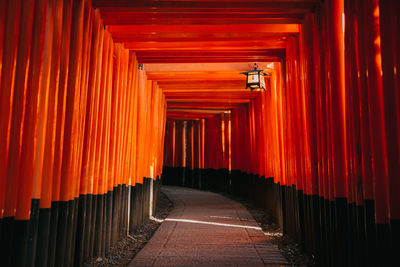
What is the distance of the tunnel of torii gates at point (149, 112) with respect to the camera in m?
2.83

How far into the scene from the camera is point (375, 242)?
2.96 meters

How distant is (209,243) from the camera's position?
229 inches

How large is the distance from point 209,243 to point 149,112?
13.7ft

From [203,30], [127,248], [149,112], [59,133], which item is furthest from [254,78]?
[59,133]

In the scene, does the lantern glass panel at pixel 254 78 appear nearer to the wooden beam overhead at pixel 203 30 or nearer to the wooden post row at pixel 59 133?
the wooden beam overhead at pixel 203 30

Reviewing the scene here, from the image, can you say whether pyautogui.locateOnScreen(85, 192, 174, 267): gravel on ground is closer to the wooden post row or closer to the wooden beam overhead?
the wooden post row

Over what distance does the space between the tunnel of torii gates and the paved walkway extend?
0.68 metres

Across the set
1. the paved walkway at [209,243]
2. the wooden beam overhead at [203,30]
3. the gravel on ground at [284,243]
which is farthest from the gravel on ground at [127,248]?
the wooden beam overhead at [203,30]

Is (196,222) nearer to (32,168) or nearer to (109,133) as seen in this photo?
(109,133)

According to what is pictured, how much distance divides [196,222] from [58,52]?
5479 millimetres

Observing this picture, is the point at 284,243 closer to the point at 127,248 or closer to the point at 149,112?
the point at 127,248

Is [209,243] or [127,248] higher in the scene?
[209,243]

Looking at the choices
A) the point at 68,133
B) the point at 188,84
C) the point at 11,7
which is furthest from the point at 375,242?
the point at 188,84

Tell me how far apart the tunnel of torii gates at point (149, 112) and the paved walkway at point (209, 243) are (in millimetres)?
675
